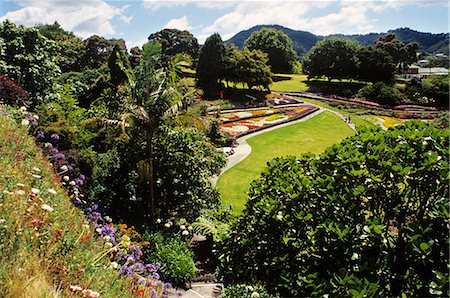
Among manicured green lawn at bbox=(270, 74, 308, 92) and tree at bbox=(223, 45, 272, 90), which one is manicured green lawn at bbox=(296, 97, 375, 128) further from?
manicured green lawn at bbox=(270, 74, 308, 92)

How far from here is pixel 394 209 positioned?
4484 mm

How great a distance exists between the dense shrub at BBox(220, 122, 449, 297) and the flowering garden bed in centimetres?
2173

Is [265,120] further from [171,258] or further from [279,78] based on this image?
[279,78]

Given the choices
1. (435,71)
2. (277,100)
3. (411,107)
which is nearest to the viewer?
(411,107)

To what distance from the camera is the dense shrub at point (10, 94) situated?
36.8ft

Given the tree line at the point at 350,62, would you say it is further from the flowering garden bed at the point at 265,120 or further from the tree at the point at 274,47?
the flowering garden bed at the point at 265,120

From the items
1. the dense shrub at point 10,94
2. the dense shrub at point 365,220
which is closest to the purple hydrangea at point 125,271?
the dense shrub at point 365,220

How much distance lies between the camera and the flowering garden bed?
29.5 metres

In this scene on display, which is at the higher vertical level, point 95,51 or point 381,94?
point 95,51

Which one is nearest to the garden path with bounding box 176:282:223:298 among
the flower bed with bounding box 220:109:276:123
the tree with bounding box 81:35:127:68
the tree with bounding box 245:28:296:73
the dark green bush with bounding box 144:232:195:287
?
the dark green bush with bounding box 144:232:195:287

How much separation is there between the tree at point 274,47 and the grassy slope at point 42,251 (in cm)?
6213

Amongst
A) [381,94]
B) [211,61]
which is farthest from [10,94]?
[381,94]

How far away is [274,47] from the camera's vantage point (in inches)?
2510

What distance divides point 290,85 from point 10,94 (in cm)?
4918
